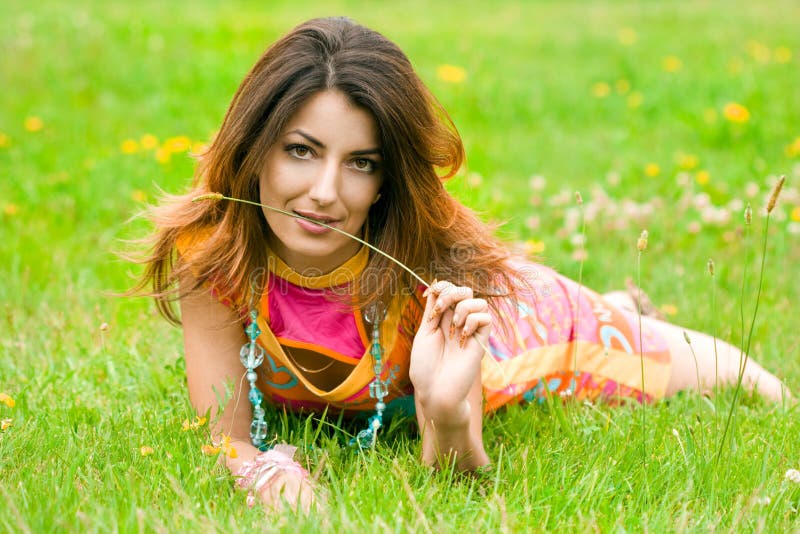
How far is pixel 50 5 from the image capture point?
8.19 meters

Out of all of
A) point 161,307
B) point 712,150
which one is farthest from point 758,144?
point 161,307

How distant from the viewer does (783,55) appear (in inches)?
287

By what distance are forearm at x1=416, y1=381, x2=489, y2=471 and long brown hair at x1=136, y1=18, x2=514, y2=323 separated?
14.6 inches

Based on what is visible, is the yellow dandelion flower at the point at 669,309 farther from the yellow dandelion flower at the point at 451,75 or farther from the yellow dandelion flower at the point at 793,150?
the yellow dandelion flower at the point at 451,75

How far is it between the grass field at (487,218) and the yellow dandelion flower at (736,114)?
2.3 inches

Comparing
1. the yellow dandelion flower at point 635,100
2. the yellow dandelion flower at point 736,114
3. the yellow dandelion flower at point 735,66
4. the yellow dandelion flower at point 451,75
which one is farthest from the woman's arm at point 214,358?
the yellow dandelion flower at point 735,66

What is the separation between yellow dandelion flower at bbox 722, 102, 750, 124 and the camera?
5535 mm

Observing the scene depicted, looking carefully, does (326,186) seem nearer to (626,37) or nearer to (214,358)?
(214,358)

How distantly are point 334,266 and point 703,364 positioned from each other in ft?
4.59

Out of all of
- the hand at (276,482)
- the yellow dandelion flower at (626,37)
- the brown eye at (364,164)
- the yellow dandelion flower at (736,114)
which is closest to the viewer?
the hand at (276,482)

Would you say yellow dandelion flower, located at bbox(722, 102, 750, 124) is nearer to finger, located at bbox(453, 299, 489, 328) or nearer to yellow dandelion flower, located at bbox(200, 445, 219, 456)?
finger, located at bbox(453, 299, 489, 328)

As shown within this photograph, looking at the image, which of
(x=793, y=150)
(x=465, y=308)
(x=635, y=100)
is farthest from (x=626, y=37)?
(x=465, y=308)

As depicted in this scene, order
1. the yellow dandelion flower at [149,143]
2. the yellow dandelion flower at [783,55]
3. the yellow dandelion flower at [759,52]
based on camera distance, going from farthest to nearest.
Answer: the yellow dandelion flower at [759,52] → the yellow dandelion flower at [783,55] → the yellow dandelion flower at [149,143]

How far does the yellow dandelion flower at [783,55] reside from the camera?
7.18 meters
